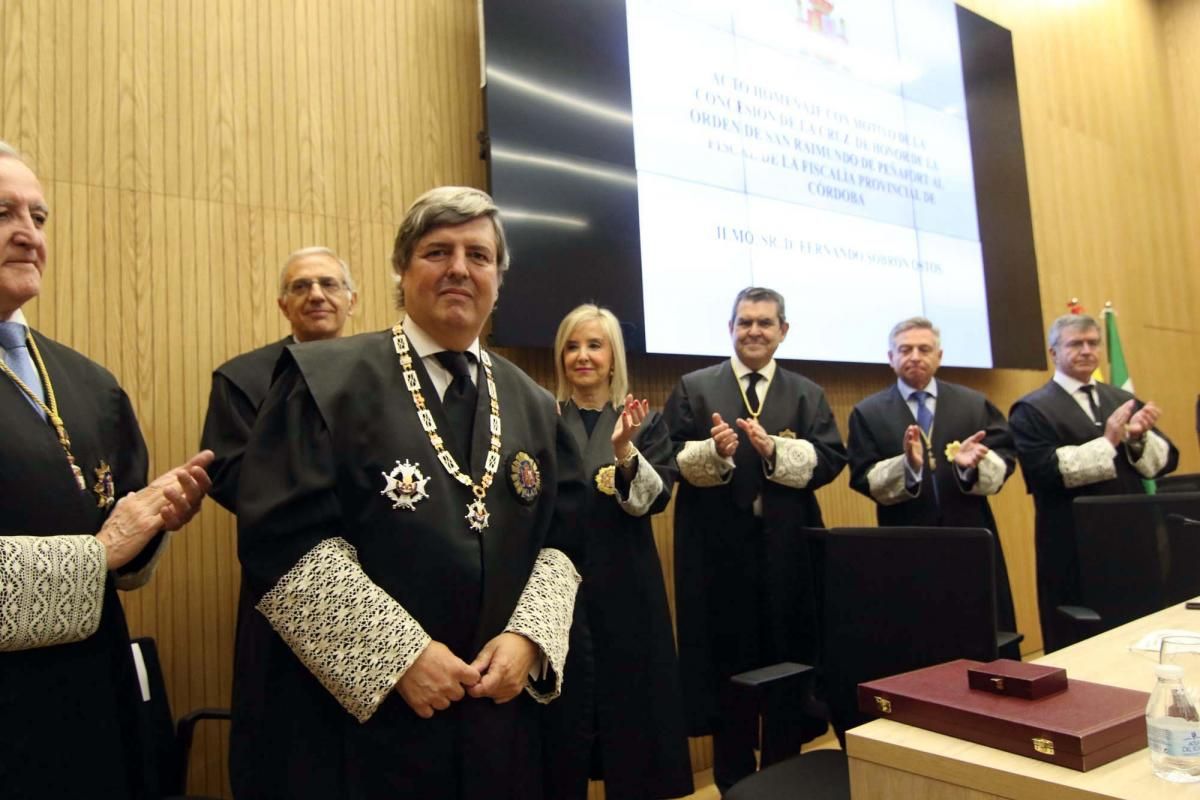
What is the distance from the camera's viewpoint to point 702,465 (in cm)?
278

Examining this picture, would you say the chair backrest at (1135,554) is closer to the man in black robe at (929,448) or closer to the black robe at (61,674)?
the man in black robe at (929,448)

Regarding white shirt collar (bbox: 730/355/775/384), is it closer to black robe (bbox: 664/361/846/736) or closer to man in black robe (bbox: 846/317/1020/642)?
black robe (bbox: 664/361/846/736)

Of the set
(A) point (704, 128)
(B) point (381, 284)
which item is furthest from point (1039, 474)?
(B) point (381, 284)

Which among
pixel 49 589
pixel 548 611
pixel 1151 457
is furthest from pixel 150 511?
pixel 1151 457

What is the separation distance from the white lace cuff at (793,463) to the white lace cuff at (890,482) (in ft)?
1.39

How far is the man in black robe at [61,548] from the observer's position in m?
1.25

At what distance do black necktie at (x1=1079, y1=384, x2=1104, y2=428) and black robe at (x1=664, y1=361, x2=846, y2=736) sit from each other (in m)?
1.39

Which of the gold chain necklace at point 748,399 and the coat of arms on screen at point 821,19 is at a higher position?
the coat of arms on screen at point 821,19

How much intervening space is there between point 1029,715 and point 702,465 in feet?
5.49

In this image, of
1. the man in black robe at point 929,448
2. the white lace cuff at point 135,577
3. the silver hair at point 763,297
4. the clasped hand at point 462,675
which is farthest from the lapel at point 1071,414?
the white lace cuff at point 135,577

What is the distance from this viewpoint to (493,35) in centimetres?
311

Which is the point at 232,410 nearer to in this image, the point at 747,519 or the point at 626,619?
the point at 626,619

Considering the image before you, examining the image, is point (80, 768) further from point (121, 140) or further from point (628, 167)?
point (628, 167)

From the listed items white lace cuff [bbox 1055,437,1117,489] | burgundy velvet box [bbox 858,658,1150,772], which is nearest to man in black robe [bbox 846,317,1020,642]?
white lace cuff [bbox 1055,437,1117,489]
